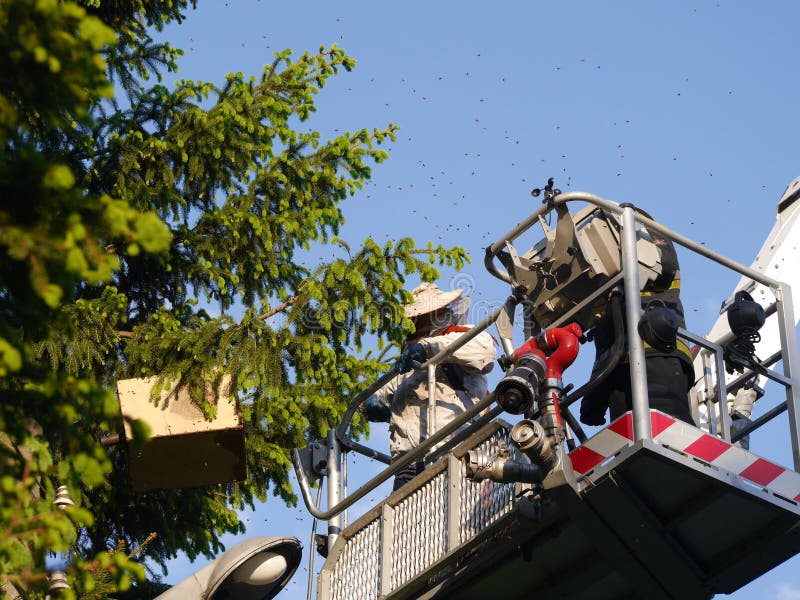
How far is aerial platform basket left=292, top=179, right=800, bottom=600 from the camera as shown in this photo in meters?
6.98

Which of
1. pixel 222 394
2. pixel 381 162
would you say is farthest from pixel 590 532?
pixel 381 162

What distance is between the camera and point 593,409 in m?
7.79

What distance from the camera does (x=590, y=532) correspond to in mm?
7141

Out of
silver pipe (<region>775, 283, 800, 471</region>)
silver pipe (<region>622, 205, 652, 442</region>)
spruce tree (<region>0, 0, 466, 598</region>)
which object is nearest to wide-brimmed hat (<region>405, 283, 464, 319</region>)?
spruce tree (<region>0, 0, 466, 598</region>)

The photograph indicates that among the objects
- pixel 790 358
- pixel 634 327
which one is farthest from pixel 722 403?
pixel 790 358

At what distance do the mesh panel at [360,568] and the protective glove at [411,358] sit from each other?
104 cm

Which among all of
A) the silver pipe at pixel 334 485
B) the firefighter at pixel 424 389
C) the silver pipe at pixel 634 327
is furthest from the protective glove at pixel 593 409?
the silver pipe at pixel 334 485

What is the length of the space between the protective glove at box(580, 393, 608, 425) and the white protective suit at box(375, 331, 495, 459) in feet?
4.75

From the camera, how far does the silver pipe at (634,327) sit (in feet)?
22.5

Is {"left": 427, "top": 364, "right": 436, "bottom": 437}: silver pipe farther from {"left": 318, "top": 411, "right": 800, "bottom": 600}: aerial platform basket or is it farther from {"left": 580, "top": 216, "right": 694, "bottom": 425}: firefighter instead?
{"left": 580, "top": 216, "right": 694, "bottom": 425}: firefighter

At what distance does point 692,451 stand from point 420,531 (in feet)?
5.76

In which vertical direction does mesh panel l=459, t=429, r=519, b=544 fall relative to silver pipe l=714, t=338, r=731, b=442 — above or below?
above

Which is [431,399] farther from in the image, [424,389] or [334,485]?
[334,485]

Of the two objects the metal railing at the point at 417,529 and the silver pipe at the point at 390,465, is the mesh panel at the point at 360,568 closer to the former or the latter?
the metal railing at the point at 417,529
